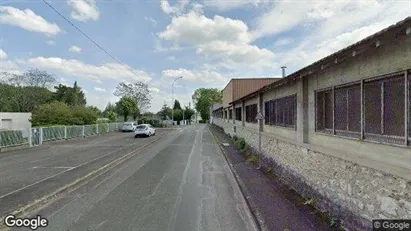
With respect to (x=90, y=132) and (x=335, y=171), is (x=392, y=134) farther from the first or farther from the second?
(x=90, y=132)

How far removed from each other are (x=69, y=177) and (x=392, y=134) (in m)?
9.59

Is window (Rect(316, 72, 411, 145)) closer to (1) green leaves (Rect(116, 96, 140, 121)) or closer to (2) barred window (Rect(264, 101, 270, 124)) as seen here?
(2) barred window (Rect(264, 101, 270, 124))

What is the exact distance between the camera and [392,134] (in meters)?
4.59

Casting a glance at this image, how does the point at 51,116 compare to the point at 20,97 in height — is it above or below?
below

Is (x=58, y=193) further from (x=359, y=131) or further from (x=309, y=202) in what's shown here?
(x=359, y=131)

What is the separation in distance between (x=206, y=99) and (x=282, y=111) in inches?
4032

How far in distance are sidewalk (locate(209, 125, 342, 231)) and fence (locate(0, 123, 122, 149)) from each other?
16878mm

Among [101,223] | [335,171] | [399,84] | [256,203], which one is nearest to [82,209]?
[101,223]

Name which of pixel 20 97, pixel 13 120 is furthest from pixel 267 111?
pixel 20 97

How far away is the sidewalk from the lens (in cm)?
564

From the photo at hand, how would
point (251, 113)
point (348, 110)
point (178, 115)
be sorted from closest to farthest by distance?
point (348, 110), point (251, 113), point (178, 115)

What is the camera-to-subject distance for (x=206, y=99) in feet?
371

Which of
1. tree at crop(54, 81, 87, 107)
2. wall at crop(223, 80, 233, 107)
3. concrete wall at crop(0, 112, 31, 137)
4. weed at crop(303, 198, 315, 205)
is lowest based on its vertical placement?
weed at crop(303, 198, 315, 205)

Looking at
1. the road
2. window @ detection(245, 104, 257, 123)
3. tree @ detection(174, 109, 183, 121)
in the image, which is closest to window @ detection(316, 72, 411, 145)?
the road
